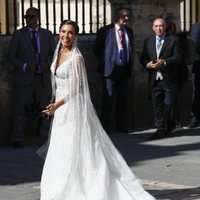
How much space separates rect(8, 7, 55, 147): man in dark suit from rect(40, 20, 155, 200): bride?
3.58 meters

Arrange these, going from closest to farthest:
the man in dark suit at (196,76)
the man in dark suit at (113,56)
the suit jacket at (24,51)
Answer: the suit jacket at (24,51) → the man in dark suit at (113,56) → the man in dark suit at (196,76)

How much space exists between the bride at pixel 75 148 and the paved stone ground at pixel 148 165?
545 millimetres

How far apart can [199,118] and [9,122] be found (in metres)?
3.62

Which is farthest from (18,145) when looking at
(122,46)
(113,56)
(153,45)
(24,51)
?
(153,45)

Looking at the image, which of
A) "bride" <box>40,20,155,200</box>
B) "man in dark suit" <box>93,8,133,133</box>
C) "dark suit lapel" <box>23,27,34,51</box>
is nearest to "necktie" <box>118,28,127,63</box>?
"man in dark suit" <box>93,8,133,133</box>

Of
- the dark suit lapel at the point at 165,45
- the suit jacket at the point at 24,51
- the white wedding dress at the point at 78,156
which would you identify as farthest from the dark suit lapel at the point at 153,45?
the white wedding dress at the point at 78,156

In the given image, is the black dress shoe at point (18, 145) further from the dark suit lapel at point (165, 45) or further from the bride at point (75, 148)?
the bride at point (75, 148)

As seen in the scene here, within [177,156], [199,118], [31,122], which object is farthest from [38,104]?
[199,118]

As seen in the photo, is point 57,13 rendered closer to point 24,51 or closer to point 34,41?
point 34,41

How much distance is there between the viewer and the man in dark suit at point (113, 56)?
39.5 ft

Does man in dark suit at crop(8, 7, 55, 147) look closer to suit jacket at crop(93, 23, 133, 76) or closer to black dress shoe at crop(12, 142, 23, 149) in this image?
black dress shoe at crop(12, 142, 23, 149)

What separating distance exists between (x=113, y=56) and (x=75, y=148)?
4970mm

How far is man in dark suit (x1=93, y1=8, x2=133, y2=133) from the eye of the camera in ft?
39.5

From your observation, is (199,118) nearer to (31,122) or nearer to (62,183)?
(31,122)
